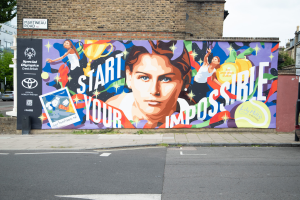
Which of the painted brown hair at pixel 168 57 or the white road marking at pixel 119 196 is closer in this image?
the white road marking at pixel 119 196

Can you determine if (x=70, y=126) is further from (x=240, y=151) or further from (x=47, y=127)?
(x=240, y=151)

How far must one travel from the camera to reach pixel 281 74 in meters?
10.7

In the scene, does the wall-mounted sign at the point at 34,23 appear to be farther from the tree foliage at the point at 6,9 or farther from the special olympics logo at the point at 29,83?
the tree foliage at the point at 6,9

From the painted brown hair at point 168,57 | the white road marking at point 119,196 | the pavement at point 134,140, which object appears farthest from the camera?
the painted brown hair at point 168,57

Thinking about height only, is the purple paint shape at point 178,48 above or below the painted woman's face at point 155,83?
above

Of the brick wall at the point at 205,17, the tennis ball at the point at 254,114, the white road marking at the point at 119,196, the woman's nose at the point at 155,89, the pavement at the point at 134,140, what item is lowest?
the pavement at the point at 134,140

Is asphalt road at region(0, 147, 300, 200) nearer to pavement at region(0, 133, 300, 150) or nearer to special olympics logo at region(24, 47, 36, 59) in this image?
pavement at region(0, 133, 300, 150)

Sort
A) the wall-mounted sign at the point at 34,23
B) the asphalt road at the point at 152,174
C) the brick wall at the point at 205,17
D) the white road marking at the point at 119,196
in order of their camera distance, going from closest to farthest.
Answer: the white road marking at the point at 119,196, the asphalt road at the point at 152,174, the wall-mounted sign at the point at 34,23, the brick wall at the point at 205,17

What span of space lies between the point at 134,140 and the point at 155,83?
2.86 m

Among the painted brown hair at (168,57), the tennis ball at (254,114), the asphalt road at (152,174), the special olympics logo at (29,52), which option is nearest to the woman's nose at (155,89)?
the painted brown hair at (168,57)

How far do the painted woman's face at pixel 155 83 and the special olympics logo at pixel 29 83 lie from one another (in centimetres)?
436

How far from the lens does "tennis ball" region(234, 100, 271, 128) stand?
35.3ft

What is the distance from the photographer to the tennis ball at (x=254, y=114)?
35.3ft

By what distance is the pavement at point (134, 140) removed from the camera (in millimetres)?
8594
